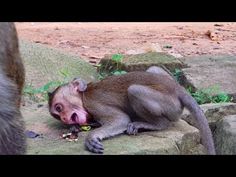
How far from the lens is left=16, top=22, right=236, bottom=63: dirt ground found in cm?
777

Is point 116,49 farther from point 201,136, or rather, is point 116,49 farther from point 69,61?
point 201,136

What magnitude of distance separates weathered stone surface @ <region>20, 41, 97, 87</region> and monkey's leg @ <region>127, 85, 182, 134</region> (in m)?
1.98

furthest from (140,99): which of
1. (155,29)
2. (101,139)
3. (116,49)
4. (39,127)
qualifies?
(155,29)

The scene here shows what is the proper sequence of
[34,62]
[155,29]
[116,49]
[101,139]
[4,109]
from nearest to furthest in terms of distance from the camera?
[4,109], [101,139], [34,62], [116,49], [155,29]

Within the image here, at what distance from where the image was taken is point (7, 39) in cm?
241

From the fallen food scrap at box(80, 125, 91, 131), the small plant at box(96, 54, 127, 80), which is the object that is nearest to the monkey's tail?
the fallen food scrap at box(80, 125, 91, 131)

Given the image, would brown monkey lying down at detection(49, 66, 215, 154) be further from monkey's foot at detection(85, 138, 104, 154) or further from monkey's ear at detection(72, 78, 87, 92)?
monkey's foot at detection(85, 138, 104, 154)

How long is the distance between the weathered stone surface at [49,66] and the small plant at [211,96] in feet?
4.56

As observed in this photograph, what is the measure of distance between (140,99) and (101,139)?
0.37m

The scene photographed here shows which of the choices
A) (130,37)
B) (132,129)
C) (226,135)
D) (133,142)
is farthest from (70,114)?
(130,37)

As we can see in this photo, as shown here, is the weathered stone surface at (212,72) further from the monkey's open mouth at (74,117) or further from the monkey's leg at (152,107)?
the monkey's open mouth at (74,117)

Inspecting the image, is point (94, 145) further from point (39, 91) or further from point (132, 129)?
point (39, 91)

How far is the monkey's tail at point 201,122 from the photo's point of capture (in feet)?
11.7

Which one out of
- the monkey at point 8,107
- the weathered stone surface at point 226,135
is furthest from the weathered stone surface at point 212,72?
the monkey at point 8,107
